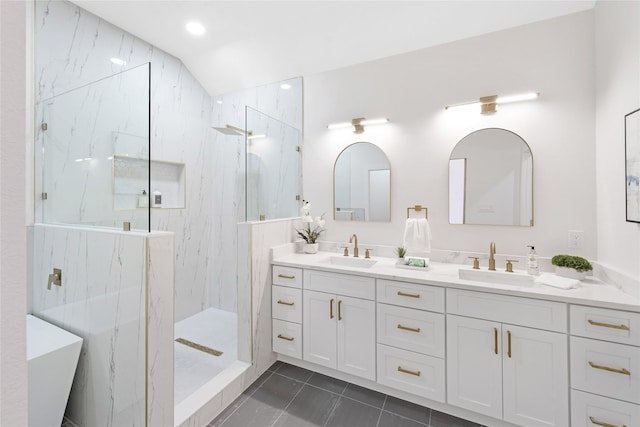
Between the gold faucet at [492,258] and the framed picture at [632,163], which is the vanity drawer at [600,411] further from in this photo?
the framed picture at [632,163]

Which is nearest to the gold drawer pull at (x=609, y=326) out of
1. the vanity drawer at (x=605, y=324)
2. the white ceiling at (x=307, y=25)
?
the vanity drawer at (x=605, y=324)

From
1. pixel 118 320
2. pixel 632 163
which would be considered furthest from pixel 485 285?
pixel 118 320

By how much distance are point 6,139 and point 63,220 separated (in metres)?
2.03

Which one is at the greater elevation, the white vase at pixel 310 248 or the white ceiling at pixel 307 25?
the white ceiling at pixel 307 25

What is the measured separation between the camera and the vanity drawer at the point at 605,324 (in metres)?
1.36

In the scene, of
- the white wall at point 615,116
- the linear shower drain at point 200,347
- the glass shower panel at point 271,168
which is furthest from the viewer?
the linear shower drain at point 200,347

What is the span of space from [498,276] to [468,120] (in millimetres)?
1241

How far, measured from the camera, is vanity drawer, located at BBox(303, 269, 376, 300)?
1.99 metres

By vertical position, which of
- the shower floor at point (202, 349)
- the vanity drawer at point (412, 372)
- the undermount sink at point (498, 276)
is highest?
the undermount sink at point (498, 276)

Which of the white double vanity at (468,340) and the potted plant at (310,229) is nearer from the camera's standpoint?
the white double vanity at (468,340)

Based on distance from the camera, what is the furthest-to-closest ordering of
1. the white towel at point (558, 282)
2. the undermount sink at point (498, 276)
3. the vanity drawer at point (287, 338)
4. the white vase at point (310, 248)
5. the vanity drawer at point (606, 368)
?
the white vase at point (310, 248) < the vanity drawer at point (287, 338) < the undermount sink at point (498, 276) < the white towel at point (558, 282) < the vanity drawer at point (606, 368)

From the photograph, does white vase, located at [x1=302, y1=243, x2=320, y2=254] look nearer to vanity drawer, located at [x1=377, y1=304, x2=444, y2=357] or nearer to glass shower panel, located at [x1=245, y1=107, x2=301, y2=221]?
glass shower panel, located at [x1=245, y1=107, x2=301, y2=221]

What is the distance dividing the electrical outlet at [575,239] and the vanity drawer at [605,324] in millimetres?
684

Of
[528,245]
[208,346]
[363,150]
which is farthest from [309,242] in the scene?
[528,245]
